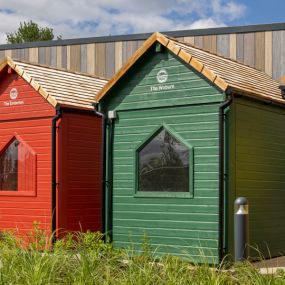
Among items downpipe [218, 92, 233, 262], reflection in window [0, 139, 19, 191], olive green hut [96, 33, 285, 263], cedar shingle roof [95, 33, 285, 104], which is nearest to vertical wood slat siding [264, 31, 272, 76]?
cedar shingle roof [95, 33, 285, 104]

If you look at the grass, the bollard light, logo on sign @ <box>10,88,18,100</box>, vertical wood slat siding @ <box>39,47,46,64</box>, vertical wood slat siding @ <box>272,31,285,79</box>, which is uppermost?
vertical wood slat siding @ <box>39,47,46,64</box>

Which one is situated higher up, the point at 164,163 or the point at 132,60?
the point at 132,60

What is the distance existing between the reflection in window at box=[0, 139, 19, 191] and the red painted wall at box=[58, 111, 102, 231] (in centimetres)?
125

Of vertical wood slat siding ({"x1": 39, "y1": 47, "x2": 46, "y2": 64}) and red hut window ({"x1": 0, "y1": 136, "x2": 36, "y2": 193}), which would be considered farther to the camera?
vertical wood slat siding ({"x1": 39, "y1": 47, "x2": 46, "y2": 64})

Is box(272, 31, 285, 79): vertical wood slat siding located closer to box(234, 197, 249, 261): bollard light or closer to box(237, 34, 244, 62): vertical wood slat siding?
box(237, 34, 244, 62): vertical wood slat siding

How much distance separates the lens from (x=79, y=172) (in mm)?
12594

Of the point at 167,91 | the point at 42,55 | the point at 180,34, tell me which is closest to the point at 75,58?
the point at 42,55

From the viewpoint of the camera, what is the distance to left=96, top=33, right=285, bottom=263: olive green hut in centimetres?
998

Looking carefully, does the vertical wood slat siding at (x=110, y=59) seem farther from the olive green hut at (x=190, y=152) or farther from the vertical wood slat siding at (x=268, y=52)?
the olive green hut at (x=190, y=152)

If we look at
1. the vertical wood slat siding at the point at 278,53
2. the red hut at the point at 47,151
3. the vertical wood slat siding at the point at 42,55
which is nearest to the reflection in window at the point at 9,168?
the red hut at the point at 47,151

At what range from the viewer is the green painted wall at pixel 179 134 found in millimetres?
10047

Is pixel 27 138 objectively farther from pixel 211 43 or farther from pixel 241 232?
pixel 241 232

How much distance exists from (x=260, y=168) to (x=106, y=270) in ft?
15.7

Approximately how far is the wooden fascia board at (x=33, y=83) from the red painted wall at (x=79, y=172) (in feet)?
1.14
